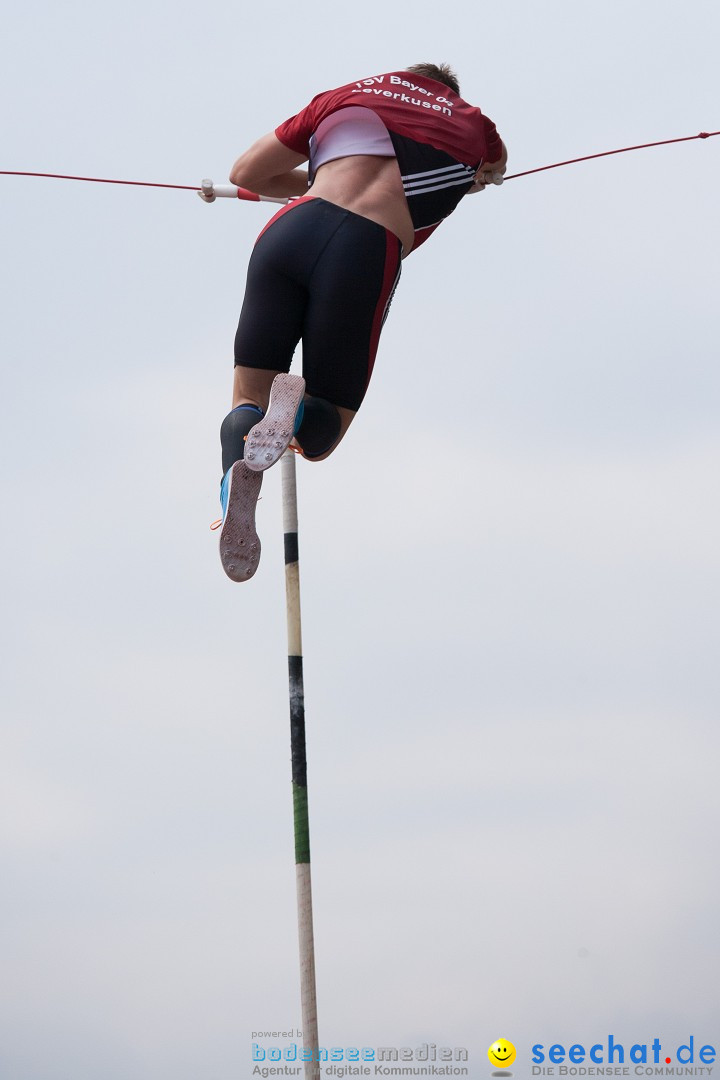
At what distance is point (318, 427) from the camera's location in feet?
18.8

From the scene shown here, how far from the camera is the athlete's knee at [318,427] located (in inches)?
225

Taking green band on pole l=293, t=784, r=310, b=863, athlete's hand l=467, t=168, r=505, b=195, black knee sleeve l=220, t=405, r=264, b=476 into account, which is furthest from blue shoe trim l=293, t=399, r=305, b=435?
green band on pole l=293, t=784, r=310, b=863

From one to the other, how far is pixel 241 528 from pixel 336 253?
110 centimetres

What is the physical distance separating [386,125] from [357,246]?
526 millimetres

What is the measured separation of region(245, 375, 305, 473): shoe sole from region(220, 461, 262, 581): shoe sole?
0.17 ft

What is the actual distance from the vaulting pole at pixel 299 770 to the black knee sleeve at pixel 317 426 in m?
1.25

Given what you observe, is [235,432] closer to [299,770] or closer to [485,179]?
[485,179]

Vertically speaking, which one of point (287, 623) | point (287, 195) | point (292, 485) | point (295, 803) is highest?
point (287, 195)

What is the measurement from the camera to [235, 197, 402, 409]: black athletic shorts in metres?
5.61

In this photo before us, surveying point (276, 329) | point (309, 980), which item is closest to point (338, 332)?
point (276, 329)

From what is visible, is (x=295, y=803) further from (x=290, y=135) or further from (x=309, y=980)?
(x=290, y=135)

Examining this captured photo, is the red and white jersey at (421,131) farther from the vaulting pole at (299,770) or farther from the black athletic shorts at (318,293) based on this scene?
the vaulting pole at (299,770)

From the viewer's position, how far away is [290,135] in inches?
235

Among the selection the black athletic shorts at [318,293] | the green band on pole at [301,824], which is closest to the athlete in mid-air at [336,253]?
the black athletic shorts at [318,293]
